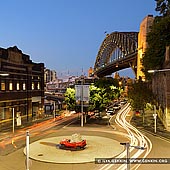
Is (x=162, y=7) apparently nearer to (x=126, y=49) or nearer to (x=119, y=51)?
(x=126, y=49)

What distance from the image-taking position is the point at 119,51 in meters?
144

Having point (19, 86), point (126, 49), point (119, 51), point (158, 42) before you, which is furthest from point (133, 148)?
point (119, 51)

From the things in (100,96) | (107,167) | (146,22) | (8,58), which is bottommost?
(107,167)

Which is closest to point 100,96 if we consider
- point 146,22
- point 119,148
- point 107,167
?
point 119,148

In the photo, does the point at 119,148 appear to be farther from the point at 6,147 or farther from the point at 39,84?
the point at 39,84

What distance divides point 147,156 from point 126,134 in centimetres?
1170

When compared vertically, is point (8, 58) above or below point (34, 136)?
above

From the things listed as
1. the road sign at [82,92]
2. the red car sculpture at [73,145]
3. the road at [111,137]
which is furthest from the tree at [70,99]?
the red car sculpture at [73,145]

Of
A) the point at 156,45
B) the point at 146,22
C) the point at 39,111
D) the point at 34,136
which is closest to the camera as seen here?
→ the point at 34,136

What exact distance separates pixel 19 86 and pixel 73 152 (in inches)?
1284

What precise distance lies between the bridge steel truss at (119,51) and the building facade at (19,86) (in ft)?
171

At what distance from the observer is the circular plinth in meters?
24.7

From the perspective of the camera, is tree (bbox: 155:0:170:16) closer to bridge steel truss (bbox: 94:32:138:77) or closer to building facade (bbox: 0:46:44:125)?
building facade (bbox: 0:46:44:125)

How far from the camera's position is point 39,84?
66.0 m
